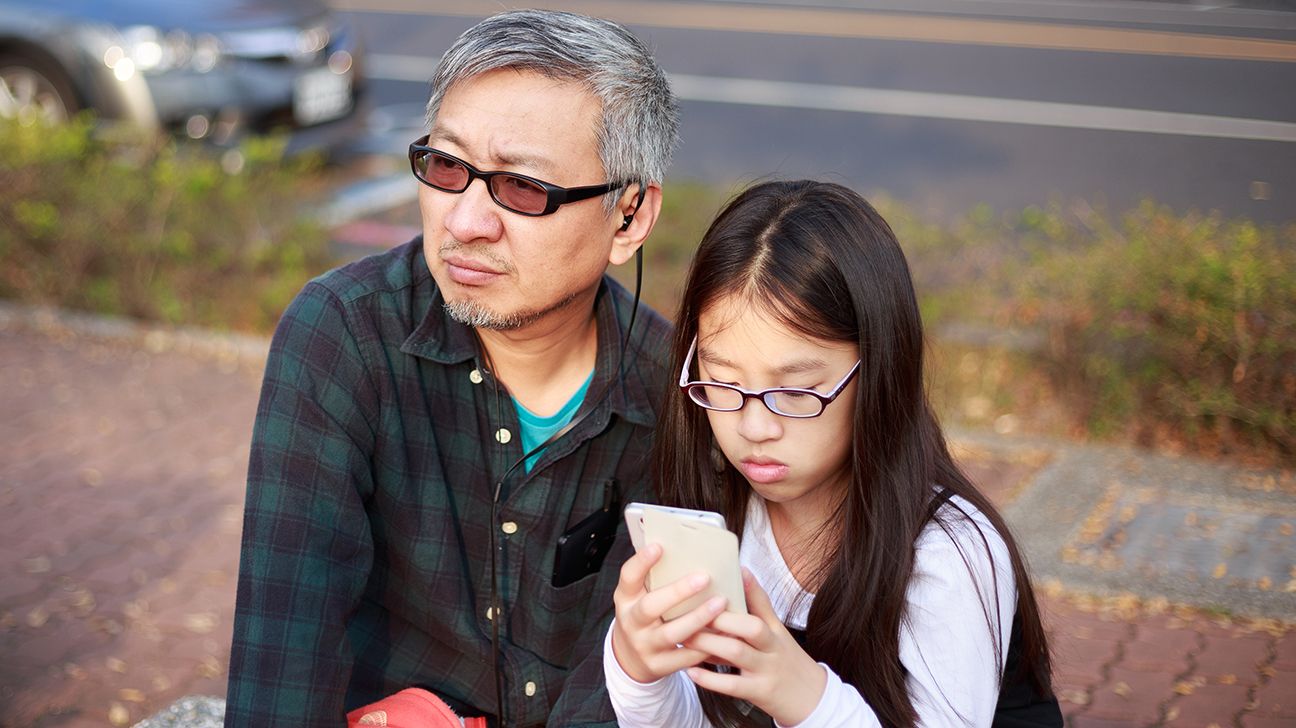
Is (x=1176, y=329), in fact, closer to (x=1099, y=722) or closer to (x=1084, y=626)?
(x=1084, y=626)

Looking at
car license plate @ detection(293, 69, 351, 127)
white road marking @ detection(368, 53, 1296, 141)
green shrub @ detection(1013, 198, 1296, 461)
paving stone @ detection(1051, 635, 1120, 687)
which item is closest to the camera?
paving stone @ detection(1051, 635, 1120, 687)

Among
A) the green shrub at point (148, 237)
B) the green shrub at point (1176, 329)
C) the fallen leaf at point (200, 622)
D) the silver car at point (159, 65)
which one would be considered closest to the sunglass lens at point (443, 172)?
the fallen leaf at point (200, 622)

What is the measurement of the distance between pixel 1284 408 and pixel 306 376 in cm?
353

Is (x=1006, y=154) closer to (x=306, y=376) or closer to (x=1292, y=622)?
(x=1292, y=622)

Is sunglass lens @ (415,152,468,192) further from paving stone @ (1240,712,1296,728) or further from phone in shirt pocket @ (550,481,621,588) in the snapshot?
paving stone @ (1240,712,1296,728)

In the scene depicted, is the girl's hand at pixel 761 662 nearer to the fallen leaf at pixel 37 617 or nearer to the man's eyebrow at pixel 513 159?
the man's eyebrow at pixel 513 159

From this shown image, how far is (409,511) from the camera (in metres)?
2.40

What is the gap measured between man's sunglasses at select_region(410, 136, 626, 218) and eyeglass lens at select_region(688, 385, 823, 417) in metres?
0.50

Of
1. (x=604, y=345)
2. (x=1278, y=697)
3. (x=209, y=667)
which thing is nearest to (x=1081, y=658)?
(x=1278, y=697)

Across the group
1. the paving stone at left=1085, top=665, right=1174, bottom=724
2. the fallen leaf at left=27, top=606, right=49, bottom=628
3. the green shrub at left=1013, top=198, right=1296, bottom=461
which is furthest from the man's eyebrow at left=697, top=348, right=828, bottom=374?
the green shrub at left=1013, top=198, right=1296, bottom=461

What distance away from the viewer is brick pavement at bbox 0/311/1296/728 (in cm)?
333

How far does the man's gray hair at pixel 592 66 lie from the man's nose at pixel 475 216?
0.71 feet

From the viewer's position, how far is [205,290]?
20.1 feet

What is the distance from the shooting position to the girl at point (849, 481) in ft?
6.47
